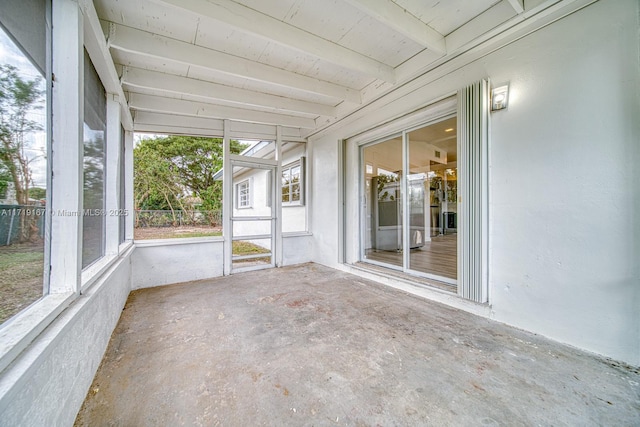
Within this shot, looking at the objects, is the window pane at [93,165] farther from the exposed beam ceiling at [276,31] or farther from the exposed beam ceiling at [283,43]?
the exposed beam ceiling at [276,31]

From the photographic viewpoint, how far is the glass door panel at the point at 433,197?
146 inches

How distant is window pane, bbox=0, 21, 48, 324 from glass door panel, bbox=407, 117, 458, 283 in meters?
3.69

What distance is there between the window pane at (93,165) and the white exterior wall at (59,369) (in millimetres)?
474

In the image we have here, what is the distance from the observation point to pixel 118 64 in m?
2.93

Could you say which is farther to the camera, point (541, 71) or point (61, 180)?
point (541, 71)

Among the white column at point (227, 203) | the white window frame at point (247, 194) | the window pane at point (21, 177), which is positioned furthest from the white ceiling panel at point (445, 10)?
the white window frame at point (247, 194)

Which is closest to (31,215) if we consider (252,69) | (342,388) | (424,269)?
(342,388)

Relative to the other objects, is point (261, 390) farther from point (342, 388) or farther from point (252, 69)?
point (252, 69)

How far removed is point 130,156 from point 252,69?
249cm

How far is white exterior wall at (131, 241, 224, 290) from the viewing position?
12.3ft

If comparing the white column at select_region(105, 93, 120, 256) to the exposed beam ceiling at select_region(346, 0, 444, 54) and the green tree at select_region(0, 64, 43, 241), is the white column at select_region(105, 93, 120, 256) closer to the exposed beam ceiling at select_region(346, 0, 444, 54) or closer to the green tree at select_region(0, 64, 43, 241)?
the green tree at select_region(0, 64, 43, 241)

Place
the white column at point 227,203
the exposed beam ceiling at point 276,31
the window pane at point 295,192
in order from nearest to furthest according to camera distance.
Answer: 1. the exposed beam ceiling at point 276,31
2. the white column at point 227,203
3. the window pane at point 295,192

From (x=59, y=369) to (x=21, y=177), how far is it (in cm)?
93

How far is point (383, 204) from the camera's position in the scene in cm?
462
